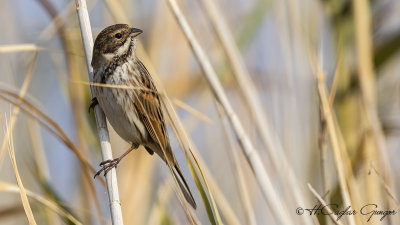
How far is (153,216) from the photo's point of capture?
2.59m

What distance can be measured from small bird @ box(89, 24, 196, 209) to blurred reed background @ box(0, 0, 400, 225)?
8 cm

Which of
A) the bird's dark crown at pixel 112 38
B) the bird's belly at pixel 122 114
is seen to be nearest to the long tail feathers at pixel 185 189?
the bird's belly at pixel 122 114

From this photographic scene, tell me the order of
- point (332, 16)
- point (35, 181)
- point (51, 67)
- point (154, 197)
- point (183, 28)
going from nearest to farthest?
point (183, 28) < point (35, 181) < point (154, 197) < point (51, 67) < point (332, 16)

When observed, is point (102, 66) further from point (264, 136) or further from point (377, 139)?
point (377, 139)

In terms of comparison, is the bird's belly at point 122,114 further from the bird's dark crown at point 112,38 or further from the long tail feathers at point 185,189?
the long tail feathers at point 185,189

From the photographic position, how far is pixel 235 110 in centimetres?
320

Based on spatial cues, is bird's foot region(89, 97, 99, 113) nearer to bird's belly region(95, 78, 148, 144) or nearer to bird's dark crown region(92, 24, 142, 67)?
bird's belly region(95, 78, 148, 144)

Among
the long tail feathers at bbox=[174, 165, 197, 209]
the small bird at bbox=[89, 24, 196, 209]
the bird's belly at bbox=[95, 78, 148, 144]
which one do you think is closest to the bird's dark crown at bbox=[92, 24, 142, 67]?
the small bird at bbox=[89, 24, 196, 209]

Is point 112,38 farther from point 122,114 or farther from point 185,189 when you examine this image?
point 185,189

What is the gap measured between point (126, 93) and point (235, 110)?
0.59 m

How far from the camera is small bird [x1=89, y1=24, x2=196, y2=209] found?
286 centimetres

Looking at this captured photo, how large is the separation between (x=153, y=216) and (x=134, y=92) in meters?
0.68

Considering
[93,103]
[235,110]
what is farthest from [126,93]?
[235,110]

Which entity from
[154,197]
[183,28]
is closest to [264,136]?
[183,28]
